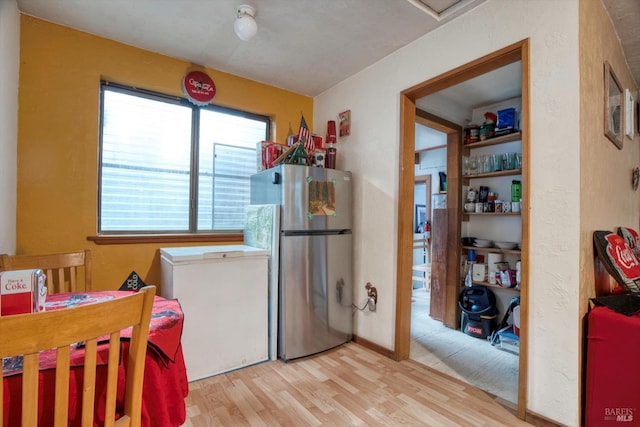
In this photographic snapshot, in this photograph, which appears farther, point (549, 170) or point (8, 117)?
point (8, 117)

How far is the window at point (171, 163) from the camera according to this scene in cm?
239

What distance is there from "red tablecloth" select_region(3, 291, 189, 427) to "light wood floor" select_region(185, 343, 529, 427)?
28.8 inches

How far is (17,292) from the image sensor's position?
92 cm

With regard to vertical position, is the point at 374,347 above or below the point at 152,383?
below

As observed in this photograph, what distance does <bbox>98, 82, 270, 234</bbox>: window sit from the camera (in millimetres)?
2393

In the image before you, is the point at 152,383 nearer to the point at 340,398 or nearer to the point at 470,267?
the point at 340,398

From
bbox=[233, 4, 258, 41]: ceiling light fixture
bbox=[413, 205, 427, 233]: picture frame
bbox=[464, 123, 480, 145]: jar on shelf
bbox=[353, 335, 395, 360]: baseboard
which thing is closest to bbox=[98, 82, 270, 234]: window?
bbox=[233, 4, 258, 41]: ceiling light fixture

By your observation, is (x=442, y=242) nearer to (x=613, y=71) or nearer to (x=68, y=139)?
(x=613, y=71)

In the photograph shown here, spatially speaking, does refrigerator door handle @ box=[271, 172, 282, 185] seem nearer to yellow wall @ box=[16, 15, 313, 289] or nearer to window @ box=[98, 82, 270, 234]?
window @ box=[98, 82, 270, 234]

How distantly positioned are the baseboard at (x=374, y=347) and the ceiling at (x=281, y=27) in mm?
2464

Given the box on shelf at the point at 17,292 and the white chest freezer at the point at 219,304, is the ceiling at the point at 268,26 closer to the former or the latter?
the white chest freezer at the point at 219,304

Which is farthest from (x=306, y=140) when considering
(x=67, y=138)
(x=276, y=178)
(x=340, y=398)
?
(x=340, y=398)

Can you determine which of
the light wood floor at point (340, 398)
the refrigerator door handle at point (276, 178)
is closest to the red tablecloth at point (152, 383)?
the light wood floor at point (340, 398)

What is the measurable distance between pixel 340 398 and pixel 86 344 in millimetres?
1584
